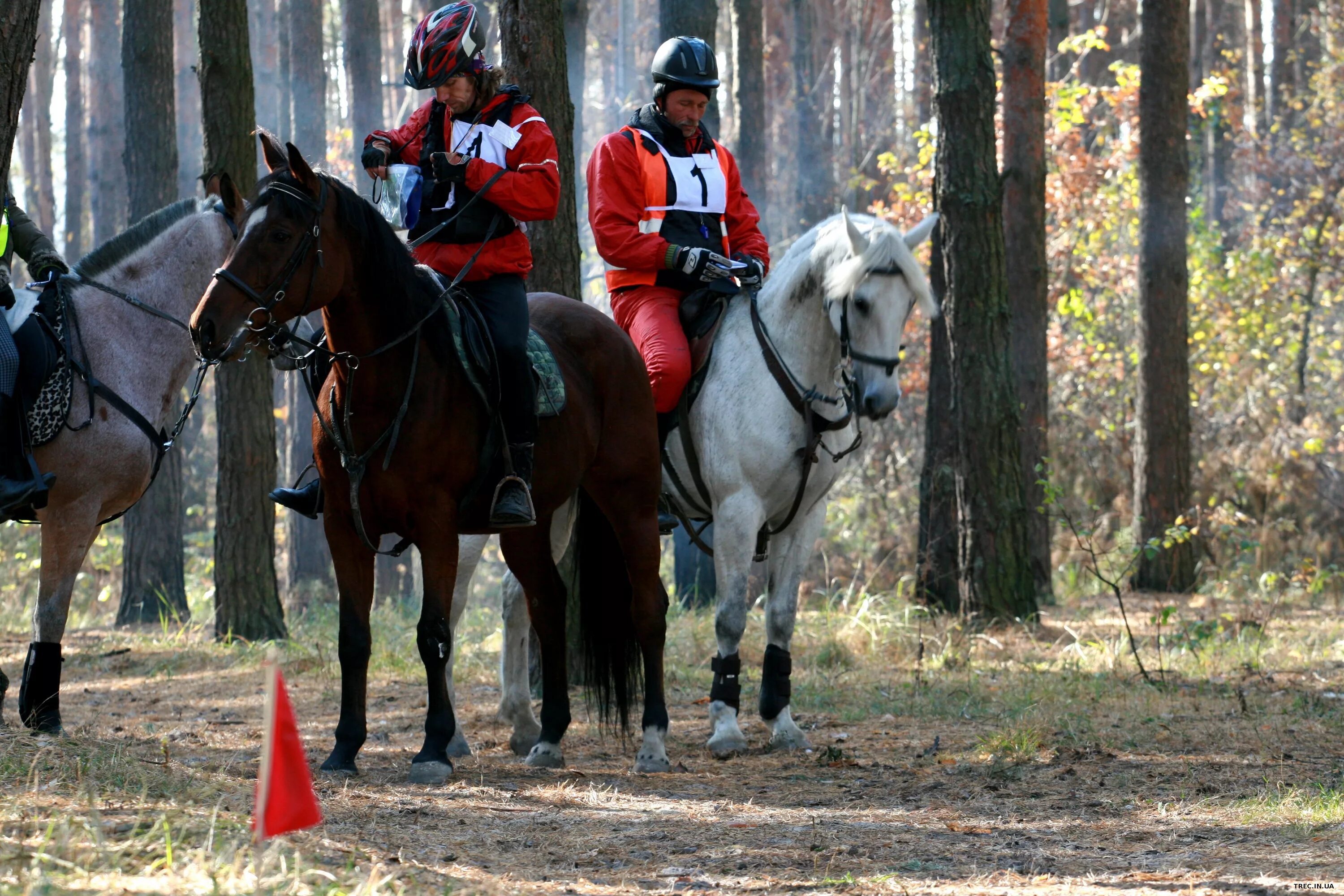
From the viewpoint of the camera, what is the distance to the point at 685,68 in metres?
7.03

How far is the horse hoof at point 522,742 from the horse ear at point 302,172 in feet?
9.00

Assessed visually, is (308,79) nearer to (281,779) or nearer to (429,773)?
(429,773)

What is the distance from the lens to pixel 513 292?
239 inches

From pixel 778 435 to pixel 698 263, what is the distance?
93 cm

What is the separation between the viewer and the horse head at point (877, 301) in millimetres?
6445

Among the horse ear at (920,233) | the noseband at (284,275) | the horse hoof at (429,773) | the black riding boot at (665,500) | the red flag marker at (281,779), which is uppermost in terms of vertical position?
the horse ear at (920,233)

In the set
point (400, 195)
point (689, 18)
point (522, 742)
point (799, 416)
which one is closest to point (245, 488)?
point (522, 742)

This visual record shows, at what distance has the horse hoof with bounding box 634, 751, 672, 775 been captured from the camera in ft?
20.5

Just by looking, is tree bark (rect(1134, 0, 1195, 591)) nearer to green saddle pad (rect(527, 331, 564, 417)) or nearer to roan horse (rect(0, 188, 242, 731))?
green saddle pad (rect(527, 331, 564, 417))

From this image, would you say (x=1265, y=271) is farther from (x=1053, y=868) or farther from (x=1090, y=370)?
(x=1053, y=868)

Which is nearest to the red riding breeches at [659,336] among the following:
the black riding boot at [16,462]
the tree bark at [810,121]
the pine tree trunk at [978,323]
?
the black riding boot at [16,462]

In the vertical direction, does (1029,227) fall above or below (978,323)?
above

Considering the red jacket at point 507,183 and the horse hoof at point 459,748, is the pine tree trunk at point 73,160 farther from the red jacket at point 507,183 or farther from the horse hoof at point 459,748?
the horse hoof at point 459,748

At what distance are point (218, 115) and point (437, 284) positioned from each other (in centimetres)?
514
